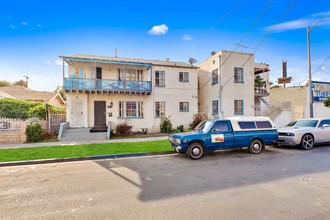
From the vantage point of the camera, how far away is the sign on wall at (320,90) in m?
19.8

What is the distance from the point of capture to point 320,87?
20.0 m

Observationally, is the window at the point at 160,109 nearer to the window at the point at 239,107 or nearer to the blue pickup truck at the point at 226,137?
the window at the point at 239,107

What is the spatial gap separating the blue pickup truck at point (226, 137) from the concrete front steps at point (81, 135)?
791 centimetres

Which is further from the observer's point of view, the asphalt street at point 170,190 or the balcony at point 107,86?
the balcony at point 107,86

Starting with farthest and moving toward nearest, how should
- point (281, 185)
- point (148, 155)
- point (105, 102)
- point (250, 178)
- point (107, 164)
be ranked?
point (105, 102), point (148, 155), point (107, 164), point (250, 178), point (281, 185)

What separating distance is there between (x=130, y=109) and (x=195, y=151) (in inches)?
440

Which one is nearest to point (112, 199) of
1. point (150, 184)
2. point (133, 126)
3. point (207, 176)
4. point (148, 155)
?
point (150, 184)

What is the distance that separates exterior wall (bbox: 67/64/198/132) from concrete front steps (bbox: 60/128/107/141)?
1565 millimetres

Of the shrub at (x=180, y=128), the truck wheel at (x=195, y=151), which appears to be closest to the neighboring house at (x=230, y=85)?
the shrub at (x=180, y=128)

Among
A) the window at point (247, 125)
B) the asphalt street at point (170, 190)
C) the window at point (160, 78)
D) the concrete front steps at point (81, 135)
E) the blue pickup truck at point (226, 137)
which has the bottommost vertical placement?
the asphalt street at point (170, 190)

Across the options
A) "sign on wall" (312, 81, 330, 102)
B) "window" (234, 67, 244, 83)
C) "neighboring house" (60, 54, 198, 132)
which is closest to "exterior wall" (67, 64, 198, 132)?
"neighboring house" (60, 54, 198, 132)

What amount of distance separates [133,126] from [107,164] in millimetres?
10274

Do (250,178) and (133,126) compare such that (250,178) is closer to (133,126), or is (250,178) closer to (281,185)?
(281,185)

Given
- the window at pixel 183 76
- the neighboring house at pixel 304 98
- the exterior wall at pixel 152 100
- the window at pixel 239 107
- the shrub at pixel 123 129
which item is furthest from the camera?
the window at pixel 239 107
